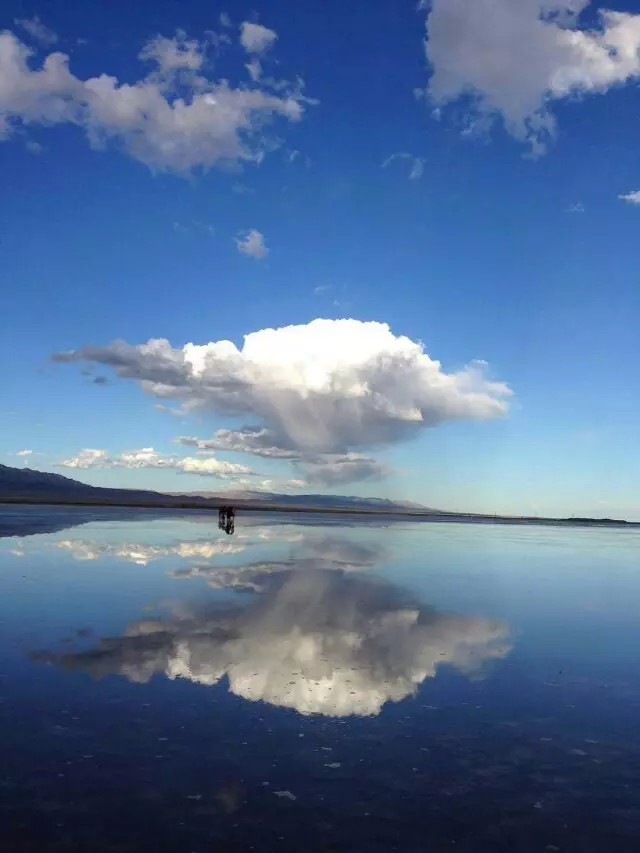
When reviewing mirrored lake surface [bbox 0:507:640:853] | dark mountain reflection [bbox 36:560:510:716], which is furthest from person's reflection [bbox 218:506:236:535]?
dark mountain reflection [bbox 36:560:510:716]

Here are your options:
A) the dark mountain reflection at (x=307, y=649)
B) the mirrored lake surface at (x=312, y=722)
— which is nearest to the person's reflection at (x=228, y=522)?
the mirrored lake surface at (x=312, y=722)

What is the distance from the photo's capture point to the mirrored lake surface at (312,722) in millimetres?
7082

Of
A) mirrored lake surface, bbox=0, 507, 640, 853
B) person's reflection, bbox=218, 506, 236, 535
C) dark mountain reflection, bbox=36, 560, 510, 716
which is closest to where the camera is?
mirrored lake surface, bbox=0, 507, 640, 853

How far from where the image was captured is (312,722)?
1026cm

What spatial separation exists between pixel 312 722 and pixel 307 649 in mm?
4793

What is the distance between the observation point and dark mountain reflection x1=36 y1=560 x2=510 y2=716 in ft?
39.5

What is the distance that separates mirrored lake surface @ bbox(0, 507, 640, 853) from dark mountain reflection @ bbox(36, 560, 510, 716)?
72 millimetres

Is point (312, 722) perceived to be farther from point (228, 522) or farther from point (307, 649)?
point (228, 522)

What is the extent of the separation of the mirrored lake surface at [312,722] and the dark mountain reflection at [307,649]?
72mm

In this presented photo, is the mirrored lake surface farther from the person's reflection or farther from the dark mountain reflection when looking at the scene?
the person's reflection

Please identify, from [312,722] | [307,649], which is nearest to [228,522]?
[307,649]

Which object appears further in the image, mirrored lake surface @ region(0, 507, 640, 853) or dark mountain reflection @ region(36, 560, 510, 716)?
dark mountain reflection @ region(36, 560, 510, 716)

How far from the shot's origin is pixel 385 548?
48.1m

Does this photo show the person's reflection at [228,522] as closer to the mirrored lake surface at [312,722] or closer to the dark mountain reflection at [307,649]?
the mirrored lake surface at [312,722]
